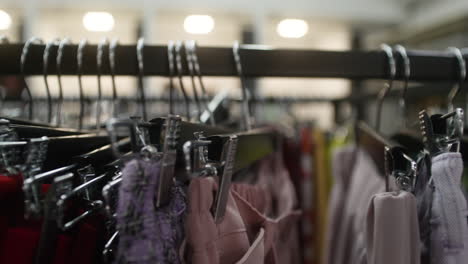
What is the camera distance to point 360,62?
17.5 inches

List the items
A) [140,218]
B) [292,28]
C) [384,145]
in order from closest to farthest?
[140,218] < [384,145] < [292,28]

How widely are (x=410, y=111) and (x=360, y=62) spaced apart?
1.08 meters

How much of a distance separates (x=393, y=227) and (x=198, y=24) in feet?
5.47

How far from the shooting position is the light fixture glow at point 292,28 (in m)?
1.85

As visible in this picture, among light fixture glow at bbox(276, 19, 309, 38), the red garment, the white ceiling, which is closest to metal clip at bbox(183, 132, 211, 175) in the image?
the red garment

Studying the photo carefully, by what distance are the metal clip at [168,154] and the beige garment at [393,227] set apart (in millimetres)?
166

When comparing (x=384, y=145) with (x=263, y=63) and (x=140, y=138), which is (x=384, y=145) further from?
(x=140, y=138)

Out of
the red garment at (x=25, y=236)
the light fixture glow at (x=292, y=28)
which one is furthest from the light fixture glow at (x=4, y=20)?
the red garment at (x=25, y=236)

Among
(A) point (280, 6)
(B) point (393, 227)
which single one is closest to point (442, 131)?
(B) point (393, 227)

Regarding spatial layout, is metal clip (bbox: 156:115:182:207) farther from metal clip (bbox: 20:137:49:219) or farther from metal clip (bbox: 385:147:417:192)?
metal clip (bbox: 385:147:417:192)

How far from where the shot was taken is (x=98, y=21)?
1.72 m

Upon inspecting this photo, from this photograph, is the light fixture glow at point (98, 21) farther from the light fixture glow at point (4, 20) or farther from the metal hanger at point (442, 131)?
the metal hanger at point (442, 131)

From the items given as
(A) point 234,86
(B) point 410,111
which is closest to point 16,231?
(B) point 410,111

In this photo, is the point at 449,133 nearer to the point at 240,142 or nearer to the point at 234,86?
the point at 240,142
